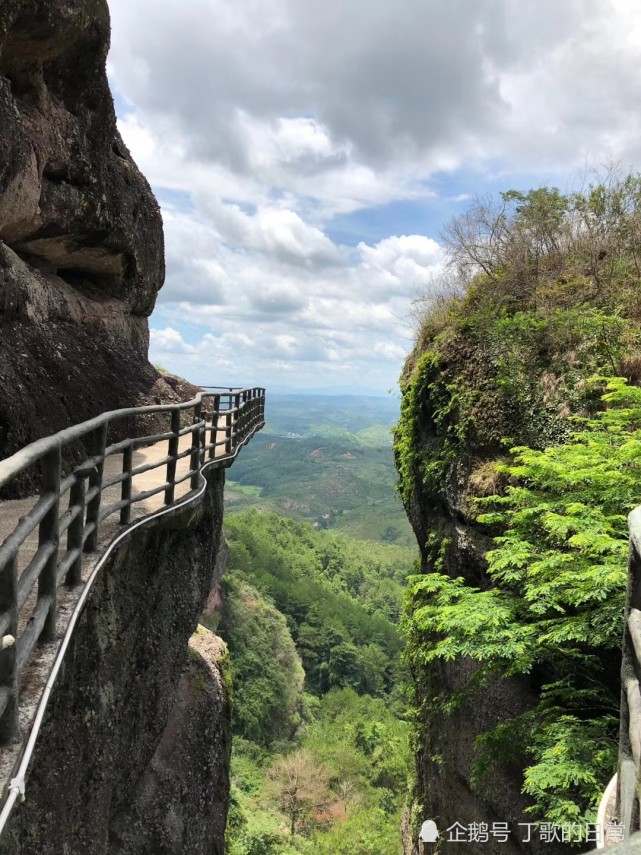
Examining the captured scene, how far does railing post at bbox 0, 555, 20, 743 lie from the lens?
7.65 feet

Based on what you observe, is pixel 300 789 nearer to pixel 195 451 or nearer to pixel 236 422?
pixel 236 422

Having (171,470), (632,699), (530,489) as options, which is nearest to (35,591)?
(171,470)

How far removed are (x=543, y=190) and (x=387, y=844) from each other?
96.1 ft

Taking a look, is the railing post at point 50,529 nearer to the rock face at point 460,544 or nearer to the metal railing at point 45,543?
the metal railing at point 45,543

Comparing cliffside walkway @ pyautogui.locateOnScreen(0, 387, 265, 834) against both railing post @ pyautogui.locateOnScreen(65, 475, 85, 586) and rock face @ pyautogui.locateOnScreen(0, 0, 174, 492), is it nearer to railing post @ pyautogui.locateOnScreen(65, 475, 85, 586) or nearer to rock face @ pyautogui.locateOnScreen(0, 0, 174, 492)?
railing post @ pyautogui.locateOnScreen(65, 475, 85, 586)

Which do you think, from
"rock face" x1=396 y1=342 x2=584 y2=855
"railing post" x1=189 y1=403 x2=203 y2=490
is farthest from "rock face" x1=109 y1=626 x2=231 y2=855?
"railing post" x1=189 y1=403 x2=203 y2=490

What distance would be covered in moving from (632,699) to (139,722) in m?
5.98

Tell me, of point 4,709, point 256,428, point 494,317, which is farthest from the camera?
point 256,428

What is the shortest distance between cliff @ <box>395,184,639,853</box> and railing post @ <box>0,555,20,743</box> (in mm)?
4636

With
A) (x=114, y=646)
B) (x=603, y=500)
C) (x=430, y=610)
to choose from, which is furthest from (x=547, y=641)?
(x=114, y=646)

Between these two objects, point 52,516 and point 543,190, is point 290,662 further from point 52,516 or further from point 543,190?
point 52,516

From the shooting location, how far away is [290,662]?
172 feet

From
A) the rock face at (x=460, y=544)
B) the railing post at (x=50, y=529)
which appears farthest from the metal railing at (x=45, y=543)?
the rock face at (x=460, y=544)

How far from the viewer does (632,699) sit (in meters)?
2.24
